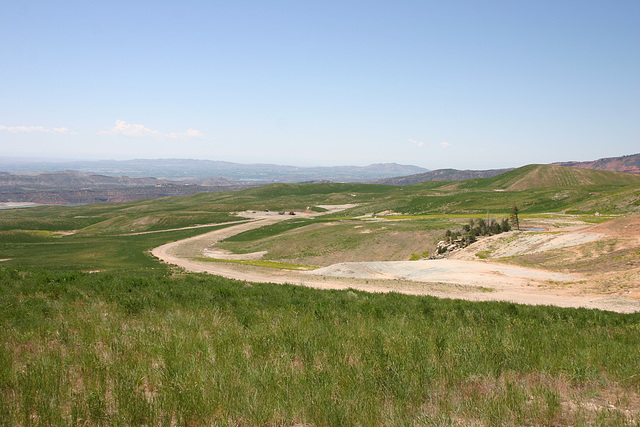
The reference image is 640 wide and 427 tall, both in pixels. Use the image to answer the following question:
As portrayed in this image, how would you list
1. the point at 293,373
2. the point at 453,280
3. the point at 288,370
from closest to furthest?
the point at 293,373 → the point at 288,370 → the point at 453,280

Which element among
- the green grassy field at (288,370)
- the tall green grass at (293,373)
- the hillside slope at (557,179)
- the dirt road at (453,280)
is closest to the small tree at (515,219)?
the dirt road at (453,280)

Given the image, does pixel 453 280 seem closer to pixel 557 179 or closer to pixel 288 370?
pixel 288 370

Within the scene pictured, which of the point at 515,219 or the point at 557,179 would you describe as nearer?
the point at 515,219

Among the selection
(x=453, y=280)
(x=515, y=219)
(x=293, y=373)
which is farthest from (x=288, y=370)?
(x=515, y=219)

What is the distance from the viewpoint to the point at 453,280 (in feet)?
99.9

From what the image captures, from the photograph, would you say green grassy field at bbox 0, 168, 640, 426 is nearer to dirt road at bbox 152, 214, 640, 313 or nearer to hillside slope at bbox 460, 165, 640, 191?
dirt road at bbox 152, 214, 640, 313

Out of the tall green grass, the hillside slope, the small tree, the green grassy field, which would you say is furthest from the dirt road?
the hillside slope

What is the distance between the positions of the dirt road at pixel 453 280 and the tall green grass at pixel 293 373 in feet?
49.1

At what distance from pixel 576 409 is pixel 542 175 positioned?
174010mm

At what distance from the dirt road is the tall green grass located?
49.1ft

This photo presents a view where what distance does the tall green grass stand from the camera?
444 centimetres

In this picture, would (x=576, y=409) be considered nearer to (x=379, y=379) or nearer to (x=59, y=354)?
(x=379, y=379)

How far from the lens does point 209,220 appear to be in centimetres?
10106

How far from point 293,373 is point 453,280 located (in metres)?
27.6
